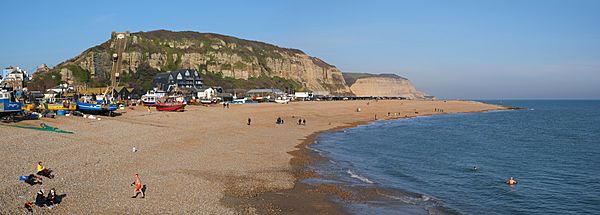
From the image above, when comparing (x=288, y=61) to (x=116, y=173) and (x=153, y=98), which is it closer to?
(x=153, y=98)

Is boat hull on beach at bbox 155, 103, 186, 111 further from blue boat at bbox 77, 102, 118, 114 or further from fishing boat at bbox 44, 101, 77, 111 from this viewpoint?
fishing boat at bbox 44, 101, 77, 111

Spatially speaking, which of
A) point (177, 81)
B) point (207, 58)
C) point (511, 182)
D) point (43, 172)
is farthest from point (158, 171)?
point (207, 58)

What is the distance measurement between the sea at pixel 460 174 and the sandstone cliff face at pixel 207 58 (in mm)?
81462

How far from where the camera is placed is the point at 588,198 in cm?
1923

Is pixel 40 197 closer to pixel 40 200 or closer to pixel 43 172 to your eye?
pixel 40 200

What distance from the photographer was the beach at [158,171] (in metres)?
14.8

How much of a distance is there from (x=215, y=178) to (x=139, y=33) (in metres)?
121

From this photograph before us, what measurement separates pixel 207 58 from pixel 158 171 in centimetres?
11480

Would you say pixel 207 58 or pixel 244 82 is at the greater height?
pixel 207 58

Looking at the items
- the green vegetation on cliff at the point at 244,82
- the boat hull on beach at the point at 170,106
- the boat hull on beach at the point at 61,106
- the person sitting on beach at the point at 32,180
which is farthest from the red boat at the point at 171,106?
the green vegetation on cliff at the point at 244,82

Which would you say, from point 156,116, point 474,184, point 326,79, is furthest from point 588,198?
point 326,79

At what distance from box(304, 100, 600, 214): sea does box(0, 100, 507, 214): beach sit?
1.92 m

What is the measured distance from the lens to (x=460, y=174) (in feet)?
80.0

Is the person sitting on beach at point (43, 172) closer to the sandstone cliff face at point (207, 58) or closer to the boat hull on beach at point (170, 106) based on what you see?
the boat hull on beach at point (170, 106)
